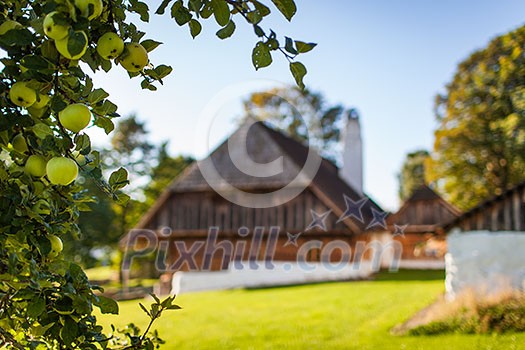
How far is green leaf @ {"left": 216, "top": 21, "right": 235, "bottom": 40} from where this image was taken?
1273mm

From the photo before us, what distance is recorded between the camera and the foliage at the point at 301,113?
29500 mm

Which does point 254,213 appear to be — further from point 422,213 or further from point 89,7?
point 89,7

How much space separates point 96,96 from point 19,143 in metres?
0.30

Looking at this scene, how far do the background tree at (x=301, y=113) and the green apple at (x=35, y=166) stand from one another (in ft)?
91.7

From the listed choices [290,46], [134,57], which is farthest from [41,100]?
[290,46]

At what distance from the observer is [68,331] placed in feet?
4.11

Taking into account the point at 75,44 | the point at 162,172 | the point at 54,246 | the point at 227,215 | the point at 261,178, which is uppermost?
the point at 162,172

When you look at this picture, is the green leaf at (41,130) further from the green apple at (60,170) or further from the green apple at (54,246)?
the green apple at (54,246)

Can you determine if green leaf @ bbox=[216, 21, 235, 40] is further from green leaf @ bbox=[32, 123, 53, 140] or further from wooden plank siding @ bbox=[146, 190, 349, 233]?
wooden plank siding @ bbox=[146, 190, 349, 233]

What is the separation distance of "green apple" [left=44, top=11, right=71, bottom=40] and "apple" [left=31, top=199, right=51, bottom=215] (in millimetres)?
503

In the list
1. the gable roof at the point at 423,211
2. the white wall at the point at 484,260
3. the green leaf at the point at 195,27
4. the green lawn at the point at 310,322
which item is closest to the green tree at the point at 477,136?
the gable roof at the point at 423,211

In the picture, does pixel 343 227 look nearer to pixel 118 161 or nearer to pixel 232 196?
pixel 232 196

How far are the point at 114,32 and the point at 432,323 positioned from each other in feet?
21.3

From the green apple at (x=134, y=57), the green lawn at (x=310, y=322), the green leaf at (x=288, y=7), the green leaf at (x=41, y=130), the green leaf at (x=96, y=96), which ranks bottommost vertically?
the green lawn at (x=310, y=322)
